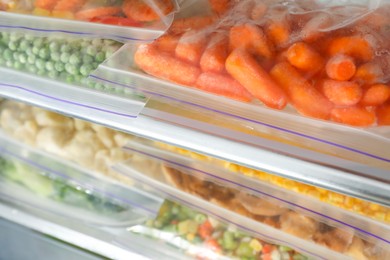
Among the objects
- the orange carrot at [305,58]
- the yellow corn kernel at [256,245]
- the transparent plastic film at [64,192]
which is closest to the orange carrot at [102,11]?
the orange carrot at [305,58]

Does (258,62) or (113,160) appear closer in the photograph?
(258,62)

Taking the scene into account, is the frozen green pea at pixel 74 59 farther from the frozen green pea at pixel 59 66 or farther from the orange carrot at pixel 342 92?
the orange carrot at pixel 342 92

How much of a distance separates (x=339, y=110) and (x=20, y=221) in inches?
46.5

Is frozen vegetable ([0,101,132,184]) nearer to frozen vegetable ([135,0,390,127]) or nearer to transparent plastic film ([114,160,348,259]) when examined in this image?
transparent plastic film ([114,160,348,259])

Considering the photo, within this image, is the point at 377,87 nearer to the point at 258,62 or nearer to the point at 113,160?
the point at 258,62

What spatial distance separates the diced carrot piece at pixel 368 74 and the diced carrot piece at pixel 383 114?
50 mm

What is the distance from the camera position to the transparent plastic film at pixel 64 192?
150cm

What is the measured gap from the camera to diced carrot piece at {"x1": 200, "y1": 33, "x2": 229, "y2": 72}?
994mm

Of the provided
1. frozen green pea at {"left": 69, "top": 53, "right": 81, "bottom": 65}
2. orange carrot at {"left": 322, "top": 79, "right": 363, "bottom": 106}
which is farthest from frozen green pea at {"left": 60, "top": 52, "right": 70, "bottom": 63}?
orange carrot at {"left": 322, "top": 79, "right": 363, "bottom": 106}

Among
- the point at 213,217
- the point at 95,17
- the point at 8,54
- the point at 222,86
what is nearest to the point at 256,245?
the point at 213,217

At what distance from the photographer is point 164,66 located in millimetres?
1062

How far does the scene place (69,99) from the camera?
A: 120 cm

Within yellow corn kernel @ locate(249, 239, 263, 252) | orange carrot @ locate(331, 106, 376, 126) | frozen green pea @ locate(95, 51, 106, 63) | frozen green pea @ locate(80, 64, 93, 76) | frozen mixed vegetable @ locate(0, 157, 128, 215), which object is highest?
orange carrot @ locate(331, 106, 376, 126)

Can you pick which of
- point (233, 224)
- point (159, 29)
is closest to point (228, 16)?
point (159, 29)
